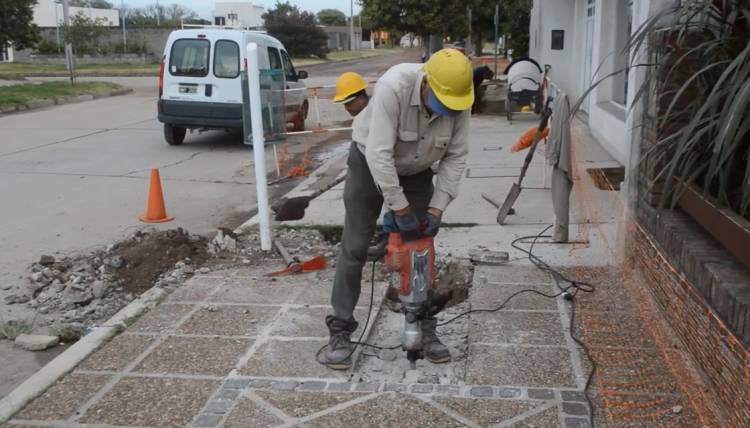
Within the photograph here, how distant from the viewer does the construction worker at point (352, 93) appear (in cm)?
494

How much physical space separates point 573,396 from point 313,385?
1.35 metres

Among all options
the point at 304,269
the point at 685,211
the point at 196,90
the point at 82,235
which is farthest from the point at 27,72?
the point at 685,211

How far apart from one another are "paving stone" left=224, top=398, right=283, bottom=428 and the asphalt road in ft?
4.97

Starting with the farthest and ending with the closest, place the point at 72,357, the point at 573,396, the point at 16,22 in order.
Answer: the point at 16,22
the point at 72,357
the point at 573,396

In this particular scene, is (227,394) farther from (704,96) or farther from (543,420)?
(704,96)

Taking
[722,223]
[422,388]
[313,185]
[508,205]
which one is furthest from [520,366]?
[313,185]

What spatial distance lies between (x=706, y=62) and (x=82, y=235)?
5.99 metres

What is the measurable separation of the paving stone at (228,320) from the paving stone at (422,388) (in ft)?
4.09

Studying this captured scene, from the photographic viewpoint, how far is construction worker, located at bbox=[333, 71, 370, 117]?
494 centimetres

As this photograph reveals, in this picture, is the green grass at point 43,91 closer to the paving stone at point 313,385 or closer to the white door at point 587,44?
the white door at point 587,44

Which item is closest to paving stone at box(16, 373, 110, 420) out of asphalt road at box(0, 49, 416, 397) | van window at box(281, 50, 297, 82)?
asphalt road at box(0, 49, 416, 397)

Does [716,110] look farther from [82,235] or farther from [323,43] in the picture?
[323,43]

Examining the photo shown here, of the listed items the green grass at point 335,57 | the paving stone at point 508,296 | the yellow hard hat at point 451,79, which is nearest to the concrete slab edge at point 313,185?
the paving stone at point 508,296

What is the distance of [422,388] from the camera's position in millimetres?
4004
